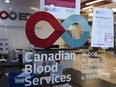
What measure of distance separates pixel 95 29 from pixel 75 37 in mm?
258

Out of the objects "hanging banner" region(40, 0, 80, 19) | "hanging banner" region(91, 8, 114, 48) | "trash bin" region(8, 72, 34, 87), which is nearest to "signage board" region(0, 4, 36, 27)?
"hanging banner" region(40, 0, 80, 19)

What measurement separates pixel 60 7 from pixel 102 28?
529 mm

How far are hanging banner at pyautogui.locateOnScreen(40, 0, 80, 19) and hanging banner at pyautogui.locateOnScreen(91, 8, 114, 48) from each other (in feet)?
0.80

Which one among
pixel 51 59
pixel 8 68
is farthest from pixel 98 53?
pixel 8 68

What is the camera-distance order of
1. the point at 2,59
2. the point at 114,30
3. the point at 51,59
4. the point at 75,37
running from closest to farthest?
the point at 2,59
the point at 51,59
the point at 75,37
the point at 114,30

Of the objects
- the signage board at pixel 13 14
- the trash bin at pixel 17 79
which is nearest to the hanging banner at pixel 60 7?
the signage board at pixel 13 14

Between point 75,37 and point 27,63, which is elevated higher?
point 75,37

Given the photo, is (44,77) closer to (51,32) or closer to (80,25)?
(51,32)

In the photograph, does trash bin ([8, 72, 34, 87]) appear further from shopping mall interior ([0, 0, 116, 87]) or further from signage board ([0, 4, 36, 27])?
signage board ([0, 4, 36, 27])

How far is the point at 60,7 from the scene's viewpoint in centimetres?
172

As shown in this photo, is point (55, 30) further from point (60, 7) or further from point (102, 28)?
point (102, 28)

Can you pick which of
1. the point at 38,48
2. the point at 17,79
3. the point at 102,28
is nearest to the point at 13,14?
the point at 38,48

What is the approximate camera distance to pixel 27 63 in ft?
5.23

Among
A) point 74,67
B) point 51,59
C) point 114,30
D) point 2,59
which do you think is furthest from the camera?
point 114,30
